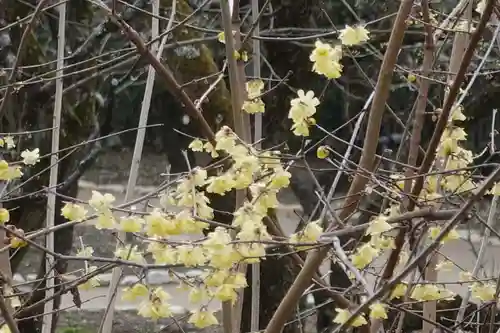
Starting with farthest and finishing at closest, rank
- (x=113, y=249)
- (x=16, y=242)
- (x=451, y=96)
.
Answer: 1. (x=113, y=249)
2. (x=16, y=242)
3. (x=451, y=96)

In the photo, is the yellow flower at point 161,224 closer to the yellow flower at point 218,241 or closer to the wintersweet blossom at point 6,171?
the yellow flower at point 218,241

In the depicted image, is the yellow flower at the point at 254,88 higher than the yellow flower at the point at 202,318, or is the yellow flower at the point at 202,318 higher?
the yellow flower at the point at 254,88

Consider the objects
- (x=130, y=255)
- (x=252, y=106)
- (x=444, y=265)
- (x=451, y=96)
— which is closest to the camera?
(x=451, y=96)

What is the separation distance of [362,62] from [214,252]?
2878 mm

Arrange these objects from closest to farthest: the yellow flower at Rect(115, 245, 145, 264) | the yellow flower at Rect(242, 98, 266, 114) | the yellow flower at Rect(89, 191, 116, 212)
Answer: the yellow flower at Rect(89, 191, 116, 212)
the yellow flower at Rect(115, 245, 145, 264)
the yellow flower at Rect(242, 98, 266, 114)

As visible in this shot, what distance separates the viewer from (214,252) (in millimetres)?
1222

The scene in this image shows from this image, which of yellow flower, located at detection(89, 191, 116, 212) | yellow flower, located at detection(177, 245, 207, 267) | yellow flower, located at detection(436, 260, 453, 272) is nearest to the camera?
yellow flower, located at detection(177, 245, 207, 267)

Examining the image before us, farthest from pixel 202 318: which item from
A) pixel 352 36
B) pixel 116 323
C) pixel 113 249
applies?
pixel 116 323

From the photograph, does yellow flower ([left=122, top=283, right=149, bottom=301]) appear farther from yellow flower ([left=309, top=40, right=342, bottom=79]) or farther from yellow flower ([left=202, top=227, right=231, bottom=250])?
yellow flower ([left=309, top=40, right=342, bottom=79])

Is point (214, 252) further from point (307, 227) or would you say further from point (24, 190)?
point (24, 190)

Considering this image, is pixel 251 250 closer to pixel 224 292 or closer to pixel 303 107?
pixel 224 292

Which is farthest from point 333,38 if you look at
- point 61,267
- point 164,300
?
point 164,300

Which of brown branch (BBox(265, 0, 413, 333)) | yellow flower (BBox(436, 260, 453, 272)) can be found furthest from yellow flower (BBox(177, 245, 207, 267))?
yellow flower (BBox(436, 260, 453, 272))

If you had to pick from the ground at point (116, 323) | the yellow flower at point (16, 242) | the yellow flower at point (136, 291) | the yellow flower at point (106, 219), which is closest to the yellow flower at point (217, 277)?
the yellow flower at point (136, 291)
